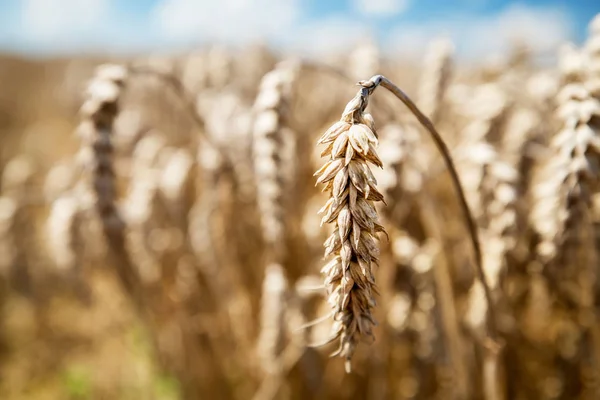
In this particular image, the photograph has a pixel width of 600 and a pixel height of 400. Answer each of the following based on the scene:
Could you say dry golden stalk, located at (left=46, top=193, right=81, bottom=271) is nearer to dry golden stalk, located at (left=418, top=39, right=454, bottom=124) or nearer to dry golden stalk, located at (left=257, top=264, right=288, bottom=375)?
dry golden stalk, located at (left=257, top=264, right=288, bottom=375)

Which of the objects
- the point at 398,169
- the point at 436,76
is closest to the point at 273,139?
the point at 398,169

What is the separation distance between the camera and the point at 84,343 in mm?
2582

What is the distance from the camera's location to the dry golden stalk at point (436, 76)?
1398 millimetres

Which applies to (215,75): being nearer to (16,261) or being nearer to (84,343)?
(16,261)

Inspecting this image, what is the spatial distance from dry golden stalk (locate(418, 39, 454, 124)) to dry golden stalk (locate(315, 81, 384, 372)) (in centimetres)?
89

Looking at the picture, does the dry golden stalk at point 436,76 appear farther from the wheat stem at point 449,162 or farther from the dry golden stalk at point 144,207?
the dry golden stalk at point 144,207

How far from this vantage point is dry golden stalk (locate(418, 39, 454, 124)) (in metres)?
1.40

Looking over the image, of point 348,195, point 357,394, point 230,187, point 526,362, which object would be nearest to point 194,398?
point 357,394

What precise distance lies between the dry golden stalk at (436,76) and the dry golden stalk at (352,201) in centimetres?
89

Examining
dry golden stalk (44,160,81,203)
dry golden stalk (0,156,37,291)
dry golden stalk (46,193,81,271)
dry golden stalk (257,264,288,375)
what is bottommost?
dry golden stalk (257,264,288,375)

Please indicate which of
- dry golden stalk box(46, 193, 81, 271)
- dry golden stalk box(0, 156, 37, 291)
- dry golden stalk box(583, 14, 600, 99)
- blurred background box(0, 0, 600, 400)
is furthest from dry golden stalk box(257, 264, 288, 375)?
dry golden stalk box(0, 156, 37, 291)

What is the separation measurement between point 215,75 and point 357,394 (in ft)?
5.49

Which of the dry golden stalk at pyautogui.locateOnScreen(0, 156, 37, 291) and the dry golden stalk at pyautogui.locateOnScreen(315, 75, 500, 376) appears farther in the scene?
the dry golden stalk at pyautogui.locateOnScreen(0, 156, 37, 291)

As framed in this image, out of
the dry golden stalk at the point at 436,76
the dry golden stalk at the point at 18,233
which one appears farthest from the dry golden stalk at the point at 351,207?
the dry golden stalk at the point at 18,233
